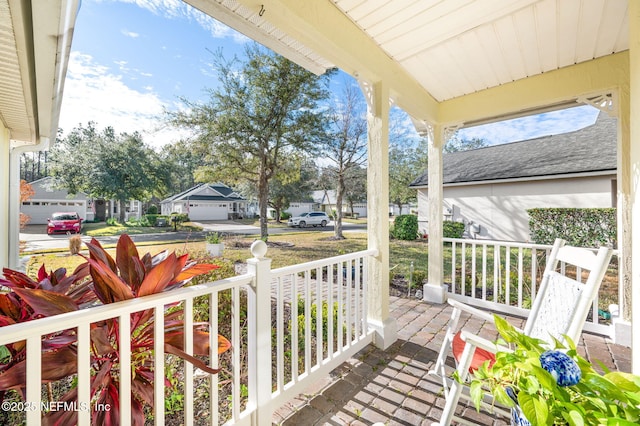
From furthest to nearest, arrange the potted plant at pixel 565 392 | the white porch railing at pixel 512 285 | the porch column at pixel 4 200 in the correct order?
1. the porch column at pixel 4 200
2. the white porch railing at pixel 512 285
3. the potted plant at pixel 565 392

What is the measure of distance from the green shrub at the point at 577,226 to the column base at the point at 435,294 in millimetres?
5245

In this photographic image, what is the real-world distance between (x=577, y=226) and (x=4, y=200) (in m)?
11.4

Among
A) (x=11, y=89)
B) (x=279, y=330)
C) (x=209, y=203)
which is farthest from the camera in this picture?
(x=209, y=203)

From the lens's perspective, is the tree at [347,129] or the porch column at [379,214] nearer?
the porch column at [379,214]

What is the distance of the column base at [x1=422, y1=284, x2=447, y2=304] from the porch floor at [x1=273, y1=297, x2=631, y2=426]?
0.74 metres

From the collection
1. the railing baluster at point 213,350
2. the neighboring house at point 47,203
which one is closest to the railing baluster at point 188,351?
the railing baluster at point 213,350

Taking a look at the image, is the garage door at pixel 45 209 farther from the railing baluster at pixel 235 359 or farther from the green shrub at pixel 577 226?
the green shrub at pixel 577 226

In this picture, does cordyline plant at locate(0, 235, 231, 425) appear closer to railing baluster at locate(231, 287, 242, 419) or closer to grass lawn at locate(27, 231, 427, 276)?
railing baluster at locate(231, 287, 242, 419)

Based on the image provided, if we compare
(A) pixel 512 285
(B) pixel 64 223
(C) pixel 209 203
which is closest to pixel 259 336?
(A) pixel 512 285

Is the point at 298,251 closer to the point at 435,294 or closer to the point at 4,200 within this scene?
the point at 435,294

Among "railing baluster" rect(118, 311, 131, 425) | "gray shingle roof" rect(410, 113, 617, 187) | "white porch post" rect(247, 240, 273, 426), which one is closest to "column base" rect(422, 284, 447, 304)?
"white porch post" rect(247, 240, 273, 426)

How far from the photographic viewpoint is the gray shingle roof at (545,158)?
762cm

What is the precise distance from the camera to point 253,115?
9383 mm

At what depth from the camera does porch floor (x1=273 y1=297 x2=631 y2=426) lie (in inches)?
65.6
